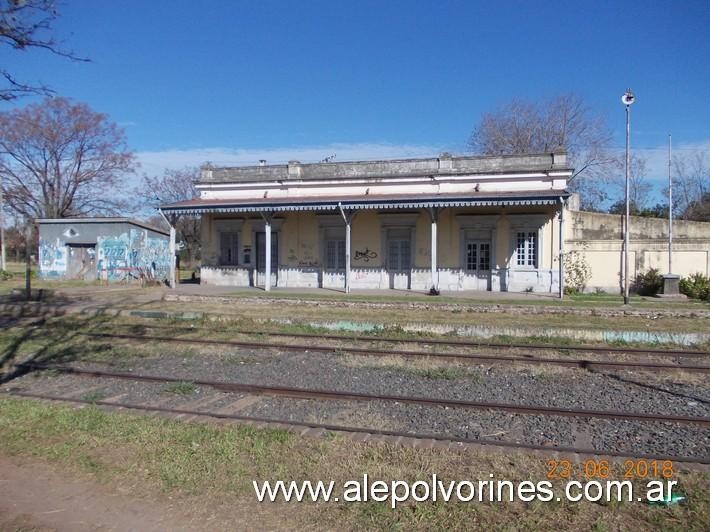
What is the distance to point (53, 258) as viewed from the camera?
30.0 metres

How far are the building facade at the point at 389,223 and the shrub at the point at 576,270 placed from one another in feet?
6.05

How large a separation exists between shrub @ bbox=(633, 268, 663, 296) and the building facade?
4098mm

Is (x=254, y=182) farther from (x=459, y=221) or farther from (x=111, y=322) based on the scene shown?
(x=111, y=322)

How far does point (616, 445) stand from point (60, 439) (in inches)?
213

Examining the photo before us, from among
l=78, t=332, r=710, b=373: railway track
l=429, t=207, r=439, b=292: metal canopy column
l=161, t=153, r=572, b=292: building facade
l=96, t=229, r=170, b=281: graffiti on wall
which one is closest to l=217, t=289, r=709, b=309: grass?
l=429, t=207, r=439, b=292: metal canopy column

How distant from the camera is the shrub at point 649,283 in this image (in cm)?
2266

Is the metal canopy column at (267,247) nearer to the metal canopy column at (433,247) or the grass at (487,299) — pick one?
the grass at (487,299)

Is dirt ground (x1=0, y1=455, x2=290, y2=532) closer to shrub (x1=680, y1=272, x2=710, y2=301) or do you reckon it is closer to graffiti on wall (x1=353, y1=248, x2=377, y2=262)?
graffiti on wall (x1=353, y1=248, x2=377, y2=262)

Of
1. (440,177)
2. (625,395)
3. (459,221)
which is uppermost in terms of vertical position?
(440,177)

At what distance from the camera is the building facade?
22141 mm

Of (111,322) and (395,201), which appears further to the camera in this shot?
(395,201)

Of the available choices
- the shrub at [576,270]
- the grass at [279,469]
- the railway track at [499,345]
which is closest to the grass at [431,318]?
the railway track at [499,345]

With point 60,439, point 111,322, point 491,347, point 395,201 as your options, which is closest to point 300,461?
point 60,439

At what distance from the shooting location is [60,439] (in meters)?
5.37
